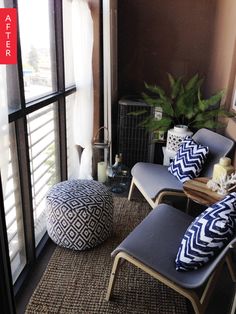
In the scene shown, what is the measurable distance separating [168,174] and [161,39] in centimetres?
186

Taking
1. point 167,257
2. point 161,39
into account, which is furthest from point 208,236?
point 161,39

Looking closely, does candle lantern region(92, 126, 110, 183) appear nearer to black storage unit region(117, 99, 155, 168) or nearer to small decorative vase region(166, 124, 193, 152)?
black storage unit region(117, 99, 155, 168)

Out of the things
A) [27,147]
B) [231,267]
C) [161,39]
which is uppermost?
[161,39]

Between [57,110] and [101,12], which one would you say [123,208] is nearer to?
[57,110]

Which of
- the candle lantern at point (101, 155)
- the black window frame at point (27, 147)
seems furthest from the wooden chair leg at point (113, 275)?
the candle lantern at point (101, 155)

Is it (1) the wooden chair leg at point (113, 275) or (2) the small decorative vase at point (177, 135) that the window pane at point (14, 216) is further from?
(2) the small decorative vase at point (177, 135)

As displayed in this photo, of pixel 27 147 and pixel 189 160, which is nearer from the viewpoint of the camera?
pixel 27 147

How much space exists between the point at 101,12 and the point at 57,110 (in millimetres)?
1165

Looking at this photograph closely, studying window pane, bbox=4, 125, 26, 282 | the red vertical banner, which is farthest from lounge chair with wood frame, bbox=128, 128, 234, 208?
the red vertical banner

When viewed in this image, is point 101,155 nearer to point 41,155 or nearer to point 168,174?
point 168,174

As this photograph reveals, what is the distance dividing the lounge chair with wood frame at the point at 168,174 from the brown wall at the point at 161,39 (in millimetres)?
1324

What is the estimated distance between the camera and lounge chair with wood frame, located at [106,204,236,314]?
1.32 meters

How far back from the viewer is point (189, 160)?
2.31m

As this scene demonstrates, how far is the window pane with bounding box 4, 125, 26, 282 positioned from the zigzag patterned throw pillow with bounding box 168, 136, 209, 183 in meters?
1.30
